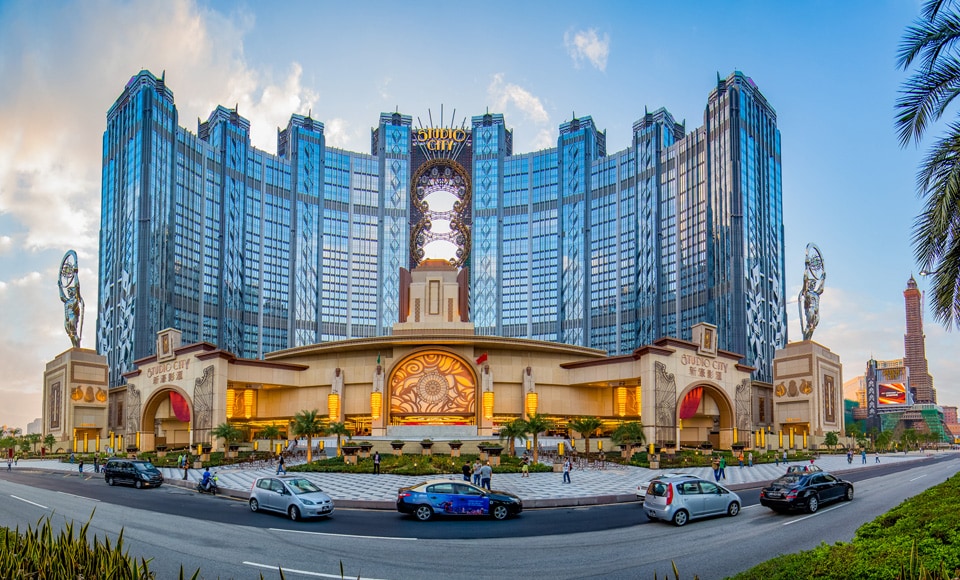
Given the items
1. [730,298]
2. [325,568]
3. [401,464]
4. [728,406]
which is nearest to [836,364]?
[730,298]

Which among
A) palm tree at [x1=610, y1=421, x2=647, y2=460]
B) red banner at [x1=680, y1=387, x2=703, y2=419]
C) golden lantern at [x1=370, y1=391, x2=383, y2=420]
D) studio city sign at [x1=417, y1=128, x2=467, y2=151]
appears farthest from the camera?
studio city sign at [x1=417, y1=128, x2=467, y2=151]

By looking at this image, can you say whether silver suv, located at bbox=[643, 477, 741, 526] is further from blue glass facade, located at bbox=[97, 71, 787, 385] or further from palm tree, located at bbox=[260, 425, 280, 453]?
blue glass facade, located at bbox=[97, 71, 787, 385]

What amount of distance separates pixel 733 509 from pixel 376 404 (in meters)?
45.8

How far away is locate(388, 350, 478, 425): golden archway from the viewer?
66625 mm

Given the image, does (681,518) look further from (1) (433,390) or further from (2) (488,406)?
(1) (433,390)

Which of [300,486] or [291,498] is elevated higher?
[300,486]

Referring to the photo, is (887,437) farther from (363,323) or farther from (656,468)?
(363,323)

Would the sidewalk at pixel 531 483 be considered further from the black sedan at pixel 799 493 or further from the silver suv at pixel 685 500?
the black sedan at pixel 799 493

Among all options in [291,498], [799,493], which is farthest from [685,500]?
[291,498]

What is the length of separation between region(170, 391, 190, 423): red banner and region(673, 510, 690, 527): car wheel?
2159 inches

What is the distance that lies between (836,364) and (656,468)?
162ft

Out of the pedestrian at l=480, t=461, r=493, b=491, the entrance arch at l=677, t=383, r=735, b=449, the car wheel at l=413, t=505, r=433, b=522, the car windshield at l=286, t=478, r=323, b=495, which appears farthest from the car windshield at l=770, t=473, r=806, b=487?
the entrance arch at l=677, t=383, r=735, b=449

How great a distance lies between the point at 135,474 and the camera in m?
35.9

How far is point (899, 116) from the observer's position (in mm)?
16031
